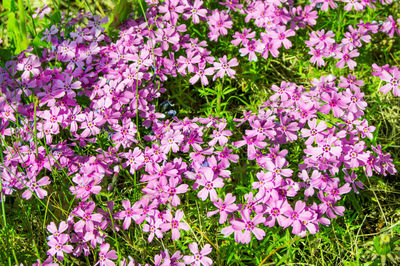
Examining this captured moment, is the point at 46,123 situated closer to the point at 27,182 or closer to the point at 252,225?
the point at 27,182

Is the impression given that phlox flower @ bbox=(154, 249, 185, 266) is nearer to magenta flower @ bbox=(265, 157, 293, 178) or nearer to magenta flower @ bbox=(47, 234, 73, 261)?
magenta flower @ bbox=(47, 234, 73, 261)

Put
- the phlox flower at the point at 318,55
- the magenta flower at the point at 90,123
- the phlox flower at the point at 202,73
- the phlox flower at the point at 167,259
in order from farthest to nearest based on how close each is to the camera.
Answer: the phlox flower at the point at 318,55 < the phlox flower at the point at 202,73 < the magenta flower at the point at 90,123 < the phlox flower at the point at 167,259

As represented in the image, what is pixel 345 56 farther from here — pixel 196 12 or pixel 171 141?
pixel 171 141

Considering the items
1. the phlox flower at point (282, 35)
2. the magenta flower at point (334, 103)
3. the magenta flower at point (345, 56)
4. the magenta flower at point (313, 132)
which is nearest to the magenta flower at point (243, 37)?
the phlox flower at point (282, 35)

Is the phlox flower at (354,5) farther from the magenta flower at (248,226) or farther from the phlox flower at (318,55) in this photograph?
the magenta flower at (248,226)

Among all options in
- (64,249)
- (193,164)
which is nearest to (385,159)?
(193,164)

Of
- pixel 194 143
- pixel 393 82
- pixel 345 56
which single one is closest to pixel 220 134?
pixel 194 143

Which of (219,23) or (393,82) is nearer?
(393,82)
